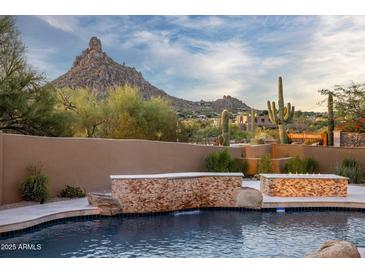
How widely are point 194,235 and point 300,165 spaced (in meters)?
9.62

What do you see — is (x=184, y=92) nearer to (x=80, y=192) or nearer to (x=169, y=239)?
(x=80, y=192)

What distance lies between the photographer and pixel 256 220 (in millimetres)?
10062

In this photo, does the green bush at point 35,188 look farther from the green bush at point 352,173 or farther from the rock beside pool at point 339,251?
the green bush at point 352,173

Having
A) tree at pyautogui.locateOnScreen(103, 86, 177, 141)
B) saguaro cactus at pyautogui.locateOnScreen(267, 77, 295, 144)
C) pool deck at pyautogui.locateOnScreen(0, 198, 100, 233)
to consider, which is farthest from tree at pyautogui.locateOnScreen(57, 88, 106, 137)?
pool deck at pyautogui.locateOnScreen(0, 198, 100, 233)

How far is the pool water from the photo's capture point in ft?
24.7

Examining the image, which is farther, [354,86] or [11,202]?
[354,86]

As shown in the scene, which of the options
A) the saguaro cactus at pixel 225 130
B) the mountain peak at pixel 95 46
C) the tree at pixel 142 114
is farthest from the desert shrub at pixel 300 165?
the mountain peak at pixel 95 46

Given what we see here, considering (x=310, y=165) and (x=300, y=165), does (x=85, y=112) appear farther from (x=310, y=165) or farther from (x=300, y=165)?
(x=310, y=165)

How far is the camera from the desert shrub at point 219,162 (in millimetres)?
16109

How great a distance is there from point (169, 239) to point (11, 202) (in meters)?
4.24

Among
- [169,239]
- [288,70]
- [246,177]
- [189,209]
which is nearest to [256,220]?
[189,209]

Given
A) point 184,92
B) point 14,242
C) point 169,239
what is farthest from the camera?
point 184,92

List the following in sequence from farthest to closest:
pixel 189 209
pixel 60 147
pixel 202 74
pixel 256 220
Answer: pixel 202 74 < pixel 60 147 < pixel 189 209 < pixel 256 220

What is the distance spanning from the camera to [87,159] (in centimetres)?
1263
